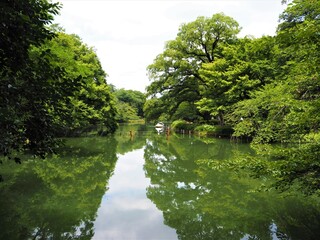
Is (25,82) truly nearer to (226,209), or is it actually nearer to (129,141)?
(226,209)

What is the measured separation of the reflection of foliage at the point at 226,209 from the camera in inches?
240

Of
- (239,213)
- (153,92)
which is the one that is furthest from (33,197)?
(153,92)

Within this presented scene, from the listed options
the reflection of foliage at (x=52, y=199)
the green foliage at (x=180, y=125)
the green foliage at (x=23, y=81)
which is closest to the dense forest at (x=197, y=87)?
the green foliage at (x=23, y=81)

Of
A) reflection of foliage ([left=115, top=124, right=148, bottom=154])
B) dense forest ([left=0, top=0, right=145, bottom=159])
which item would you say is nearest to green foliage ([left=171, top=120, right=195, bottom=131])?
reflection of foliage ([left=115, top=124, right=148, bottom=154])

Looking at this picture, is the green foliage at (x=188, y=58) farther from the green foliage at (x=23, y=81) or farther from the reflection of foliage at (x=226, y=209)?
the green foliage at (x=23, y=81)

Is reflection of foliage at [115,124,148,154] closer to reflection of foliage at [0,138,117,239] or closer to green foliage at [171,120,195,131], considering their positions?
green foliage at [171,120,195,131]

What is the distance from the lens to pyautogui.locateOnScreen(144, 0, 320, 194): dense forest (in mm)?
4984

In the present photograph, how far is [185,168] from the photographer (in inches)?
552

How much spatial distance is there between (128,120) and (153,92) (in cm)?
4493

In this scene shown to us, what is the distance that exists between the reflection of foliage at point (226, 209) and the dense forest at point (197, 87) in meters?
0.95

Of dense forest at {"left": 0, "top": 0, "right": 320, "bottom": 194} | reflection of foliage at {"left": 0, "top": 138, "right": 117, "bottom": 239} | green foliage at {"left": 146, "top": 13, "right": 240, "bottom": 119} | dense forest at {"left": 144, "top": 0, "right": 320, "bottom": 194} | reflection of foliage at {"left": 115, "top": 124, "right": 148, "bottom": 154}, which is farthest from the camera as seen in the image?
green foliage at {"left": 146, "top": 13, "right": 240, "bottom": 119}

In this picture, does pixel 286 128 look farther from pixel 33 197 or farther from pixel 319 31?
pixel 33 197

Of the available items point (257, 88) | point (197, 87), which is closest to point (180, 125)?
point (197, 87)

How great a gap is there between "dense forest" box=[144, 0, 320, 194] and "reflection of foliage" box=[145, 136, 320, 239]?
91 cm
